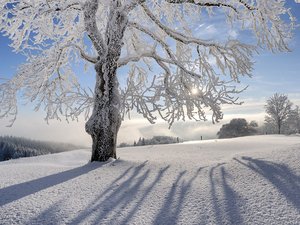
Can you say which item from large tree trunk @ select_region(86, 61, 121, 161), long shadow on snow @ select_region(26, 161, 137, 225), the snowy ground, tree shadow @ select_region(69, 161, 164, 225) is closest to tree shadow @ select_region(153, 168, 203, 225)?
the snowy ground

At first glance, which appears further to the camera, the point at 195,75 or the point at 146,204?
the point at 195,75

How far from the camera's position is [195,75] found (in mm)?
9750

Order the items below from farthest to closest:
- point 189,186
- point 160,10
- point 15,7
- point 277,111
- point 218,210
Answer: point 277,111 < point 160,10 < point 15,7 < point 189,186 < point 218,210

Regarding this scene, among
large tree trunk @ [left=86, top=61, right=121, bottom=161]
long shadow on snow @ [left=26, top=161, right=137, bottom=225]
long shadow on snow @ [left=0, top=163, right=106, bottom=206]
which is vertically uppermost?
large tree trunk @ [left=86, top=61, right=121, bottom=161]

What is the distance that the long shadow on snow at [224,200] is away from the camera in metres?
3.77

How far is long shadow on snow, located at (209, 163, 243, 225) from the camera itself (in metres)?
3.77

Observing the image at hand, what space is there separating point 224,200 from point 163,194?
102 centimetres

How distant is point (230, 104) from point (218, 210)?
5.89 meters

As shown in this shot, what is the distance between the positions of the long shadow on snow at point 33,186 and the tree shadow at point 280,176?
4.00 m

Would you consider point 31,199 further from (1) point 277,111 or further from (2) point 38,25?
(1) point 277,111

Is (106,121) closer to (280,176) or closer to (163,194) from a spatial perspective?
(163,194)

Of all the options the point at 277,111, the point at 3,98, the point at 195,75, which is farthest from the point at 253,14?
the point at 277,111

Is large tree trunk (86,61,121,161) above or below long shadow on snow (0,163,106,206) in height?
above

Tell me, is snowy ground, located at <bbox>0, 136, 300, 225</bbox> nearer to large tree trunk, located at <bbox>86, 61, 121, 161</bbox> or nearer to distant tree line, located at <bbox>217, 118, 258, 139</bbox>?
large tree trunk, located at <bbox>86, 61, 121, 161</bbox>
